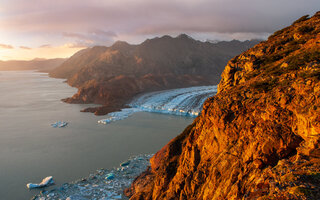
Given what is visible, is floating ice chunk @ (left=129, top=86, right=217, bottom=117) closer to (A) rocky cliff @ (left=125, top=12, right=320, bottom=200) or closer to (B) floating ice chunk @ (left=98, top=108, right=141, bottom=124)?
(B) floating ice chunk @ (left=98, top=108, right=141, bottom=124)

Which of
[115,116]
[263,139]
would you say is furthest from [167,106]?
[263,139]

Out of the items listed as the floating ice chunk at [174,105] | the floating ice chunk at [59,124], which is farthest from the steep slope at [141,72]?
the floating ice chunk at [59,124]

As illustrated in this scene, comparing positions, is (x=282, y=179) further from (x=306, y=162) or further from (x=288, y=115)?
(x=288, y=115)

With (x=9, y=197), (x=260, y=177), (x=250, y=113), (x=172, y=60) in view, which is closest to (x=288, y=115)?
(x=250, y=113)

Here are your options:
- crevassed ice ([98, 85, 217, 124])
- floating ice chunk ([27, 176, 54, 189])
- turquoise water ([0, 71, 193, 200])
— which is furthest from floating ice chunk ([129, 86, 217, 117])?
floating ice chunk ([27, 176, 54, 189])

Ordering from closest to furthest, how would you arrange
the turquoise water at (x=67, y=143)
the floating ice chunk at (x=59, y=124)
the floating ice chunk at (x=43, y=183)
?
the floating ice chunk at (x=43, y=183), the turquoise water at (x=67, y=143), the floating ice chunk at (x=59, y=124)

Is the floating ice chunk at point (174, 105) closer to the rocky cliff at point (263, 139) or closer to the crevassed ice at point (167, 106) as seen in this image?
the crevassed ice at point (167, 106)
